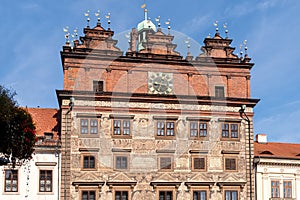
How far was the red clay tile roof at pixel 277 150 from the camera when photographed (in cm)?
4394

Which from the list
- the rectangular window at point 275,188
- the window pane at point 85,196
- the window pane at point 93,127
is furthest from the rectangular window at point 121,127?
the rectangular window at point 275,188

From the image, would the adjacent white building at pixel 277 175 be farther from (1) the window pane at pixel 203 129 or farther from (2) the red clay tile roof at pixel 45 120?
(2) the red clay tile roof at pixel 45 120

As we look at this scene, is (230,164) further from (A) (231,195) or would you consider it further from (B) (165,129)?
(B) (165,129)

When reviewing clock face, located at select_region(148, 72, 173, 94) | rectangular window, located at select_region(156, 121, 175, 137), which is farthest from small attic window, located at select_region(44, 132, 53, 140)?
clock face, located at select_region(148, 72, 173, 94)

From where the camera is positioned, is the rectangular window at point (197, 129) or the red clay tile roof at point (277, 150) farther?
the red clay tile roof at point (277, 150)

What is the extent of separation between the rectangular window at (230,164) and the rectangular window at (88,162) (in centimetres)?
953

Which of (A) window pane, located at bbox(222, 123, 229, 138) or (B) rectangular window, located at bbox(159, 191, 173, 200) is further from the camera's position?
(A) window pane, located at bbox(222, 123, 229, 138)

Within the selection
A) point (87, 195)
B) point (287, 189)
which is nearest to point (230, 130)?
point (287, 189)

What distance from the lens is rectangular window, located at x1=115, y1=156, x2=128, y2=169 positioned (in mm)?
40875

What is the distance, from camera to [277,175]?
142ft

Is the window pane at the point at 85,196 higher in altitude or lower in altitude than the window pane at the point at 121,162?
lower

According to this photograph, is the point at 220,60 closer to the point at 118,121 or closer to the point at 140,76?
the point at 140,76

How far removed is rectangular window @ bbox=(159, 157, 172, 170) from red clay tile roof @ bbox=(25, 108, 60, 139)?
7.53 m

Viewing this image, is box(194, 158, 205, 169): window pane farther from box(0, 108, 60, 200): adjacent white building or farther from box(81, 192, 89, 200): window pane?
box(0, 108, 60, 200): adjacent white building
